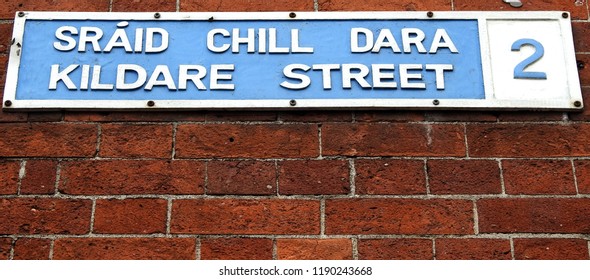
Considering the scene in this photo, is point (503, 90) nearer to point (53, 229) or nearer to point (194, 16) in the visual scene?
point (194, 16)

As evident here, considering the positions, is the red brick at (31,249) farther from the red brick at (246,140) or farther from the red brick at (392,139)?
the red brick at (392,139)

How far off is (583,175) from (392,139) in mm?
498

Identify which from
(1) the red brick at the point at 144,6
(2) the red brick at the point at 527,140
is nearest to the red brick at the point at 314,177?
(2) the red brick at the point at 527,140

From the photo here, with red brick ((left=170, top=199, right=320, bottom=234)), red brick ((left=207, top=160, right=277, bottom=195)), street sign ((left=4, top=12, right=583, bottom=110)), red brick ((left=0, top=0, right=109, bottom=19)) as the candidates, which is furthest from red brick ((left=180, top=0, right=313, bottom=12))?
red brick ((left=170, top=199, right=320, bottom=234))

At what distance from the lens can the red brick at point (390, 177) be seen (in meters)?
1.75

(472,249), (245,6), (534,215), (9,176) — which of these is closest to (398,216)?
(472,249)

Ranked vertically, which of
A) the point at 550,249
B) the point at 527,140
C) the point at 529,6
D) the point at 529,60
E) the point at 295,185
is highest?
the point at 529,6

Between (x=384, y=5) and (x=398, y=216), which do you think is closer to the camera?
(x=398, y=216)

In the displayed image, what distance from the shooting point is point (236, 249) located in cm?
169

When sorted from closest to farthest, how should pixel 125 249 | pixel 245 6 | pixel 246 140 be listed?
pixel 125 249, pixel 246 140, pixel 245 6

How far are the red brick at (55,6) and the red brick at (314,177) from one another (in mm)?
718

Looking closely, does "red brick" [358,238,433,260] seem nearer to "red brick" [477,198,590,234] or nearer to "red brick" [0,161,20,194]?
"red brick" [477,198,590,234]

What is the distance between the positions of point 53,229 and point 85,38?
1.78 ft

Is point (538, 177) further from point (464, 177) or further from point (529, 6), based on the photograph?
point (529, 6)
